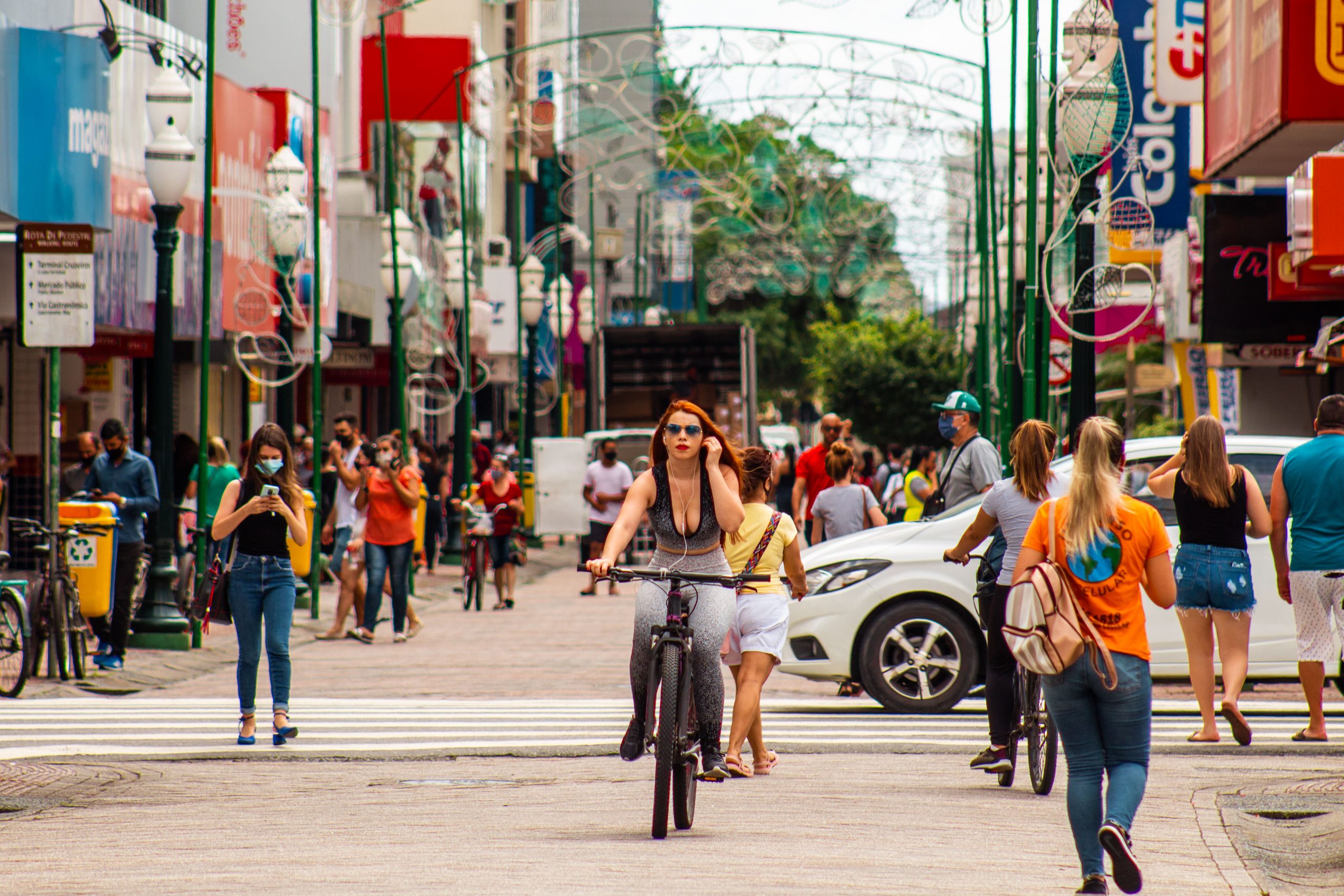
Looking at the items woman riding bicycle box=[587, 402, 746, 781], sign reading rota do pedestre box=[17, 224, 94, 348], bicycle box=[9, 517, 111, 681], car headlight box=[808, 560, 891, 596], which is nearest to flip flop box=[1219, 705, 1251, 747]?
car headlight box=[808, 560, 891, 596]

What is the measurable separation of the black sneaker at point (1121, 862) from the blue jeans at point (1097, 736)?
178mm

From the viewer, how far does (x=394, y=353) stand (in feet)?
86.6

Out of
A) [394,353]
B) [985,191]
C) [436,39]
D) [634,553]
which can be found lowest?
[634,553]

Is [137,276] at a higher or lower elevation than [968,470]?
higher

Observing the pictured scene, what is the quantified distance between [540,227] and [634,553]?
37.1m

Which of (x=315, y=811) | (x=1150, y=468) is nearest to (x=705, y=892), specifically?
(x=315, y=811)

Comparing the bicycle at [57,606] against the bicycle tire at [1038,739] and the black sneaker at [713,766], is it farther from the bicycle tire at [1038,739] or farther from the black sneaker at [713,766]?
the bicycle tire at [1038,739]

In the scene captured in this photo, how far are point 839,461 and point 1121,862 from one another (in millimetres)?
10099

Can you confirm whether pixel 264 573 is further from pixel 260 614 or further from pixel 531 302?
pixel 531 302

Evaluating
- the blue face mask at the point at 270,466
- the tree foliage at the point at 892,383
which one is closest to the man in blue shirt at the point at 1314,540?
the blue face mask at the point at 270,466

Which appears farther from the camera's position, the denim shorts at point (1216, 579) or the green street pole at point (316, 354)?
the green street pole at point (316, 354)

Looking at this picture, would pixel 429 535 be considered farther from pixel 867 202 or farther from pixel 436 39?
pixel 867 202

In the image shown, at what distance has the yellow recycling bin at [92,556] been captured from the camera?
1427cm

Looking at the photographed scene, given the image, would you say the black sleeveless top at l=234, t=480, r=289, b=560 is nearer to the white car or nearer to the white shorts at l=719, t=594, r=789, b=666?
the white shorts at l=719, t=594, r=789, b=666
